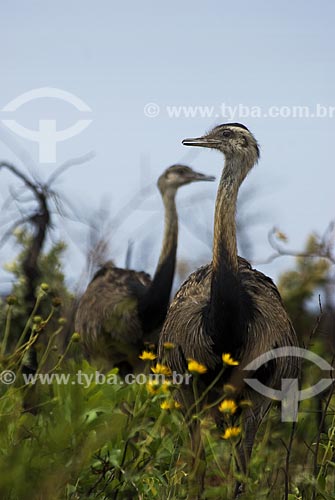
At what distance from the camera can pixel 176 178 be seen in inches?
403

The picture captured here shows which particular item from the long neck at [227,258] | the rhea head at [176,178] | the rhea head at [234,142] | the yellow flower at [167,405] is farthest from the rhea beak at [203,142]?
the rhea head at [176,178]

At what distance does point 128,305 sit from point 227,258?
3661 millimetres

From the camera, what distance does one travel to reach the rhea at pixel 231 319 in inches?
217

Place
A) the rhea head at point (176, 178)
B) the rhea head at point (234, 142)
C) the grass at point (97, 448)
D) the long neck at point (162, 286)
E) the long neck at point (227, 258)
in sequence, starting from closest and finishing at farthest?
the grass at point (97, 448) → the long neck at point (227, 258) → the rhea head at point (234, 142) → the long neck at point (162, 286) → the rhea head at point (176, 178)

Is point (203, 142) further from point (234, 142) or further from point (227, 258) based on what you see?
point (227, 258)

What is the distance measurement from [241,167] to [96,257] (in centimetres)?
213

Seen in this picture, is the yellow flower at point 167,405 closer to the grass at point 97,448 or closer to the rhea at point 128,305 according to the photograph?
the grass at point 97,448

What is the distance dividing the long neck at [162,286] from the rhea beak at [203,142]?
115 inches

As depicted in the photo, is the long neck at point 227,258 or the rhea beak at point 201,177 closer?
the long neck at point 227,258

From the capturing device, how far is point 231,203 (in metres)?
5.85

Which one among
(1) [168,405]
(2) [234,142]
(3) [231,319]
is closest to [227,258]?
(3) [231,319]

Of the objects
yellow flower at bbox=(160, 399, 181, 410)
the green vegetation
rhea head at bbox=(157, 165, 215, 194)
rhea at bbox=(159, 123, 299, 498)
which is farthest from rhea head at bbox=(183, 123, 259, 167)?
rhea head at bbox=(157, 165, 215, 194)

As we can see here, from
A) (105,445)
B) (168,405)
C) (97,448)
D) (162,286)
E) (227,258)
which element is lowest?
(105,445)

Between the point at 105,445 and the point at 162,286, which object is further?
the point at 162,286
